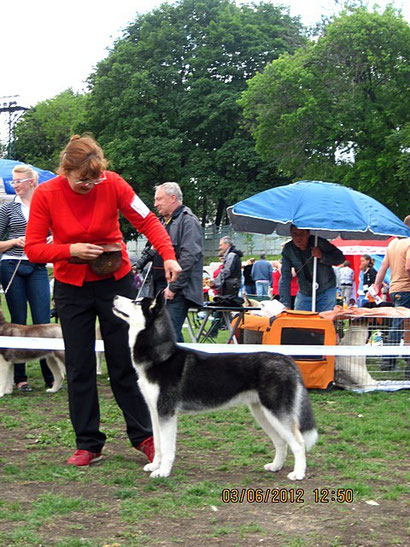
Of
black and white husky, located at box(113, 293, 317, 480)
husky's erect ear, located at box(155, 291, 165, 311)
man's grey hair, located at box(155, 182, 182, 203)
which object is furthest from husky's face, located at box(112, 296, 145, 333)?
man's grey hair, located at box(155, 182, 182, 203)

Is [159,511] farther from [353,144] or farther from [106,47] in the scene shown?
[106,47]

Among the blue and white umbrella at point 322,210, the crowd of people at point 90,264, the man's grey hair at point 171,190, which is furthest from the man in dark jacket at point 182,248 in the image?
the blue and white umbrella at point 322,210

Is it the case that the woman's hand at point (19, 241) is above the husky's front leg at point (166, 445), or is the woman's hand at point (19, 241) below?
above

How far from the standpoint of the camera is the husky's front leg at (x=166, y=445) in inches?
171

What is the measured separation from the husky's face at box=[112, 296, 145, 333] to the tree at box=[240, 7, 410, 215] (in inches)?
948

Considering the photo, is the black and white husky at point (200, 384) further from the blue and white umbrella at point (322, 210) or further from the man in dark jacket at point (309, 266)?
the blue and white umbrella at point (322, 210)

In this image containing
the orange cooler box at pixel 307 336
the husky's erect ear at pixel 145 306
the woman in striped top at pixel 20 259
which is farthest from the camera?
the orange cooler box at pixel 307 336

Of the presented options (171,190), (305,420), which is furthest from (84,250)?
(171,190)

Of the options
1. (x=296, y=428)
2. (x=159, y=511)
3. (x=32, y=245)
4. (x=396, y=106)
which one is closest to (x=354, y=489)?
(x=296, y=428)

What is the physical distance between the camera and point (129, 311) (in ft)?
14.6

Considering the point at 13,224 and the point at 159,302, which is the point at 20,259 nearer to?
the point at 13,224
